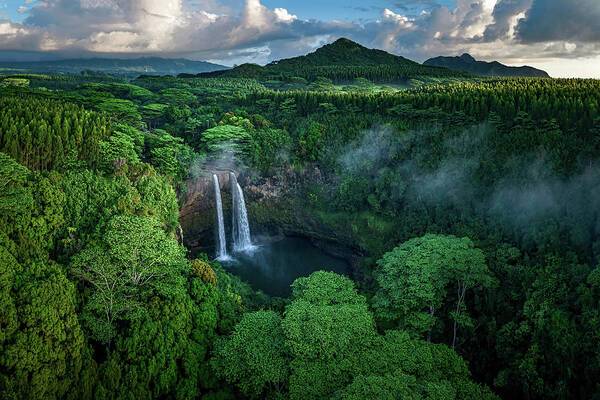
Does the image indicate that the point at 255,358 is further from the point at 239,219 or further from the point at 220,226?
the point at 239,219

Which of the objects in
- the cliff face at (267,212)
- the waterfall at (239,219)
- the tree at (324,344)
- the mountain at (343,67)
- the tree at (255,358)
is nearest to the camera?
the tree at (324,344)

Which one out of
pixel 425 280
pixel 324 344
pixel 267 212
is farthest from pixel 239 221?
pixel 324 344

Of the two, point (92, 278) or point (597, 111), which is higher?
point (597, 111)

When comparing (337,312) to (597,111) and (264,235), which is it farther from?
(597,111)

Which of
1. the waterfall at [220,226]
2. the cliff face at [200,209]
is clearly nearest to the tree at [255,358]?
the waterfall at [220,226]

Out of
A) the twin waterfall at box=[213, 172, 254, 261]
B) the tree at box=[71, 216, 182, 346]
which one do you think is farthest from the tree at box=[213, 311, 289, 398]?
the twin waterfall at box=[213, 172, 254, 261]

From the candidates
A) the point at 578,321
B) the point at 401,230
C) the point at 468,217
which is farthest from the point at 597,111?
the point at 578,321

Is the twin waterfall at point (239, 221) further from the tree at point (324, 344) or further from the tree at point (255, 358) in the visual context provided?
the tree at point (324, 344)
